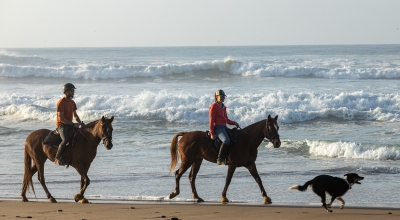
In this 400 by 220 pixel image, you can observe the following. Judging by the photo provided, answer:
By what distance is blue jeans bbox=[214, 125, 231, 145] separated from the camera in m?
11.1

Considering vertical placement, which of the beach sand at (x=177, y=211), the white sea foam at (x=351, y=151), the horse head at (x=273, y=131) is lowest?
the white sea foam at (x=351, y=151)

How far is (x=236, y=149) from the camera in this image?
11.1 m

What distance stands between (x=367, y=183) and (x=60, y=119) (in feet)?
19.9

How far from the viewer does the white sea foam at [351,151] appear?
16.1 m

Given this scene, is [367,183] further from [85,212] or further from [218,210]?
[85,212]

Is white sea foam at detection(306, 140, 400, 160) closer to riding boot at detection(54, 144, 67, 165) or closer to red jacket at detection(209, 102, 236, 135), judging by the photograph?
red jacket at detection(209, 102, 236, 135)

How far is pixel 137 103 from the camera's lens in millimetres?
30938

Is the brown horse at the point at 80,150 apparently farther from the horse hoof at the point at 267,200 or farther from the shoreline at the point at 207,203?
the horse hoof at the point at 267,200

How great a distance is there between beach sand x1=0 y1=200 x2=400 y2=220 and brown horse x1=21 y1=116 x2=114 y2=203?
66cm

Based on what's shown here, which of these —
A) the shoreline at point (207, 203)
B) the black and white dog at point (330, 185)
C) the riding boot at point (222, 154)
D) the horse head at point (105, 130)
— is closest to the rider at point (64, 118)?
the horse head at point (105, 130)

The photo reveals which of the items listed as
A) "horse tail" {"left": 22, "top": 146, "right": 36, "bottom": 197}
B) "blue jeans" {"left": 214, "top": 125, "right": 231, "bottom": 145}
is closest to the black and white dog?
"blue jeans" {"left": 214, "top": 125, "right": 231, "bottom": 145}

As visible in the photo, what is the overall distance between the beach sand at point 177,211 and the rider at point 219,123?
114 cm

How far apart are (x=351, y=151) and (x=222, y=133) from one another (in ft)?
21.5

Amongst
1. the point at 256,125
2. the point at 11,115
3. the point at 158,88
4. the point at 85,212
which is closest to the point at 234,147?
the point at 256,125
